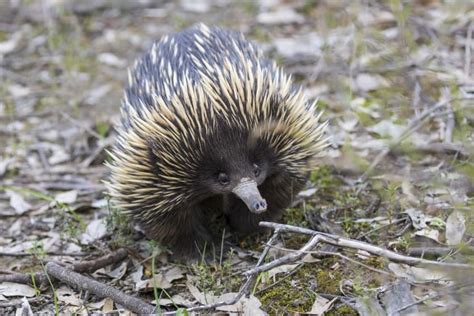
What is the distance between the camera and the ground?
10.3 feet

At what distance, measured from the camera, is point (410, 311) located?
265 cm

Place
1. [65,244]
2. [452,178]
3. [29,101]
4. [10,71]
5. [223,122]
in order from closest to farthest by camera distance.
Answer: [223,122], [452,178], [65,244], [29,101], [10,71]

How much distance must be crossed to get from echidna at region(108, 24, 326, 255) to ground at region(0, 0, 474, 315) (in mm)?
242

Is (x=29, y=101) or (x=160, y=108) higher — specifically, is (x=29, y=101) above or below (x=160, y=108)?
below

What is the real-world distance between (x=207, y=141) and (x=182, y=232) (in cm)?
65

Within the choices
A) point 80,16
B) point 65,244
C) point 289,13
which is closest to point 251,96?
point 65,244

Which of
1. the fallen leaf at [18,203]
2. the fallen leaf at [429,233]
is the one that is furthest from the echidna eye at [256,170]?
the fallen leaf at [18,203]

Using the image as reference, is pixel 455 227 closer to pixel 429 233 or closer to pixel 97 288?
pixel 429 233

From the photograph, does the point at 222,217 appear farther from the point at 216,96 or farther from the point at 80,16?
the point at 80,16

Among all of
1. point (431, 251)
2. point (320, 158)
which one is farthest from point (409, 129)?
point (431, 251)

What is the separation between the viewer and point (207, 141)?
308cm

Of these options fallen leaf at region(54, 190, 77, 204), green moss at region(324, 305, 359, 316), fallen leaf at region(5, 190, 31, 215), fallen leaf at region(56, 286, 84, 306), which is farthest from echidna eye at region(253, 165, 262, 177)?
fallen leaf at region(5, 190, 31, 215)

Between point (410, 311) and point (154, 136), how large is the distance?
1.34 metres

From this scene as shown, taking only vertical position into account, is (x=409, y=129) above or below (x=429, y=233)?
above
